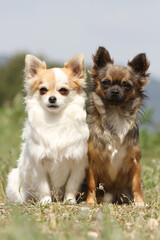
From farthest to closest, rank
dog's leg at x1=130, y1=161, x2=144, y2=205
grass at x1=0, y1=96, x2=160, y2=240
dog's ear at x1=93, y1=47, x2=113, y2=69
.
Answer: dog's ear at x1=93, y1=47, x2=113, y2=69 → dog's leg at x1=130, y1=161, x2=144, y2=205 → grass at x1=0, y1=96, x2=160, y2=240

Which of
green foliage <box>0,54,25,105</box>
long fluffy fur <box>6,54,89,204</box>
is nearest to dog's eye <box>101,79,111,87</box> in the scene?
long fluffy fur <box>6,54,89,204</box>

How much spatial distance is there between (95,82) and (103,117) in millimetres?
505

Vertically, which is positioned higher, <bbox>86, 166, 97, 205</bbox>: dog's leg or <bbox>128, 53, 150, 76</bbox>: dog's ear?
<bbox>128, 53, 150, 76</bbox>: dog's ear

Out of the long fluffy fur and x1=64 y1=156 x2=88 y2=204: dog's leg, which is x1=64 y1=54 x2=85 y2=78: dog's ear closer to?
the long fluffy fur

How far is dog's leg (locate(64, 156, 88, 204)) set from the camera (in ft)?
15.3

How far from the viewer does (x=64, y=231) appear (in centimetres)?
301

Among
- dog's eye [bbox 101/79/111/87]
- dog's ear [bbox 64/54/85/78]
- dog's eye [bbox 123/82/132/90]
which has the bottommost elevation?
dog's eye [bbox 123/82/132/90]

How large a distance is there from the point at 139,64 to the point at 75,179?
5.79 feet

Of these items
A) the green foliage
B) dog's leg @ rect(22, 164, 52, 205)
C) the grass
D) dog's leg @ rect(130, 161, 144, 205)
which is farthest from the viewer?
the green foliage

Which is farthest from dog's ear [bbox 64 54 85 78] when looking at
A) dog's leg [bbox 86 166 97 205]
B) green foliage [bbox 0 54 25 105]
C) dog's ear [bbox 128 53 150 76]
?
green foliage [bbox 0 54 25 105]

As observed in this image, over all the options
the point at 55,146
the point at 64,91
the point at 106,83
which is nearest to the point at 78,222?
the point at 55,146

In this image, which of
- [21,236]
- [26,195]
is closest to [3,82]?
[26,195]

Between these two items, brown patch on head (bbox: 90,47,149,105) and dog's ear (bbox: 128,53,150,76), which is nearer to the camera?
brown patch on head (bbox: 90,47,149,105)

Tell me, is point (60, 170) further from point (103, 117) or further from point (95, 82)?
point (95, 82)
